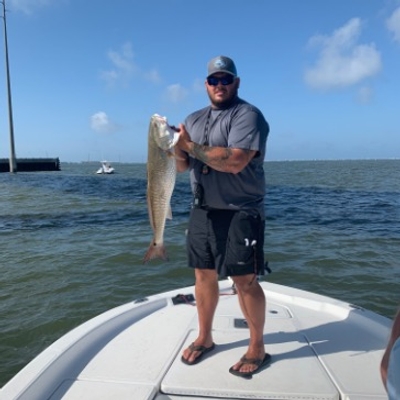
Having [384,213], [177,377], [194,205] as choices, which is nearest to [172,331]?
[177,377]

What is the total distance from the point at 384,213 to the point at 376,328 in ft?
50.8

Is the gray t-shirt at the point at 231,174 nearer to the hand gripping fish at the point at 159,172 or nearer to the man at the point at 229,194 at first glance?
the man at the point at 229,194

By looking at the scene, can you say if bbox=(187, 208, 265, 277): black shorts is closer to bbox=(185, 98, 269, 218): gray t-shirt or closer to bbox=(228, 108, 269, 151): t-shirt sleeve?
bbox=(185, 98, 269, 218): gray t-shirt

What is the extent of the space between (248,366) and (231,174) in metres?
1.62

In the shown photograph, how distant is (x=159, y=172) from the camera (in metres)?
3.42

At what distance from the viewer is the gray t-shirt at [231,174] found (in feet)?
11.0

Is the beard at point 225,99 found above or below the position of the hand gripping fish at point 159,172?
above

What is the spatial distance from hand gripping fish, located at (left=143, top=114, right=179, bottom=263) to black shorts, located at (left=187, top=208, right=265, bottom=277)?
0.31m

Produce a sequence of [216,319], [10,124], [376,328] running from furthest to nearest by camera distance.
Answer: [10,124], [216,319], [376,328]

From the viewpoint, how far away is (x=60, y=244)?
12398mm

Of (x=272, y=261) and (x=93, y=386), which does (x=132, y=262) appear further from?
(x=93, y=386)

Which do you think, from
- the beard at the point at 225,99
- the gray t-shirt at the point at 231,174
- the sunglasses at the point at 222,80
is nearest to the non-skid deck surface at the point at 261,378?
the gray t-shirt at the point at 231,174

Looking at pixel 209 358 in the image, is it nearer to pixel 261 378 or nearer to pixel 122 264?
pixel 261 378

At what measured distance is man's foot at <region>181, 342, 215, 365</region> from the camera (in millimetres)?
3574
